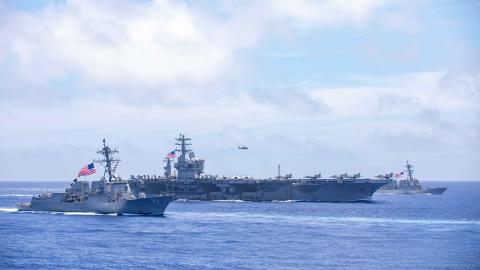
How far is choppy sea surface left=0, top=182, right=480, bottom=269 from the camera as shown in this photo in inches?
1641

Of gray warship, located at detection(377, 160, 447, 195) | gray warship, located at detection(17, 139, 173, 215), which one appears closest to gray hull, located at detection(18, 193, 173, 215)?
gray warship, located at detection(17, 139, 173, 215)

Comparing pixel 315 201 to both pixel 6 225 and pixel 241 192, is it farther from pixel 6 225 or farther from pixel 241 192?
pixel 6 225

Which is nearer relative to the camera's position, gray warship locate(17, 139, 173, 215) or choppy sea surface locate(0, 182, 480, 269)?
choppy sea surface locate(0, 182, 480, 269)

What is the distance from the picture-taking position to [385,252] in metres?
45.8

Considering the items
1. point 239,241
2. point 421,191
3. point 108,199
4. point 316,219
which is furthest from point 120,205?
point 421,191

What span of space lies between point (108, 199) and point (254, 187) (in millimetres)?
36620

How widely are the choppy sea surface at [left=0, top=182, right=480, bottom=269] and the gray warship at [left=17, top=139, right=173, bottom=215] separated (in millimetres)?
1259

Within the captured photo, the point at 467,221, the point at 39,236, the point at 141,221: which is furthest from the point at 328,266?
the point at 467,221

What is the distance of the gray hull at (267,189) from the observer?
3957 inches

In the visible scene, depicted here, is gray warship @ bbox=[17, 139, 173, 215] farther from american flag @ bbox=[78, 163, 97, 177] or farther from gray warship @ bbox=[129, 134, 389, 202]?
gray warship @ bbox=[129, 134, 389, 202]

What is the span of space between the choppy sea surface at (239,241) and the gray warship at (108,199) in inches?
49.6

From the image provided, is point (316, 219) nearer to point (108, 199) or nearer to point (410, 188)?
point (108, 199)

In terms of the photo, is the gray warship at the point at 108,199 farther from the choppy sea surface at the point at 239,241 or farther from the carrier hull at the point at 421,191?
the carrier hull at the point at 421,191

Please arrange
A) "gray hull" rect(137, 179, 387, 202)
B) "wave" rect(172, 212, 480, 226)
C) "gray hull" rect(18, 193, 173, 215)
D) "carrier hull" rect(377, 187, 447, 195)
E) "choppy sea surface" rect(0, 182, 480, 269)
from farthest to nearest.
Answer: "carrier hull" rect(377, 187, 447, 195) < "gray hull" rect(137, 179, 387, 202) < "gray hull" rect(18, 193, 173, 215) < "wave" rect(172, 212, 480, 226) < "choppy sea surface" rect(0, 182, 480, 269)
